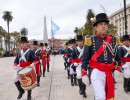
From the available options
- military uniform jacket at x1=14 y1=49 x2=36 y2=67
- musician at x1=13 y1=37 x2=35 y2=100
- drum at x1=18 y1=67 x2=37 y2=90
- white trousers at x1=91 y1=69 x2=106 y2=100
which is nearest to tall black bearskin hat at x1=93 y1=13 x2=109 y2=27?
white trousers at x1=91 y1=69 x2=106 y2=100

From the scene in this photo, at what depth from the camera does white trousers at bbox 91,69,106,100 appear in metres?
5.22

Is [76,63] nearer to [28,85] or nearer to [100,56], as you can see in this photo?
[28,85]

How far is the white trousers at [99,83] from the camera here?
5.22 m

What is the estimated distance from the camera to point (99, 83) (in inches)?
208

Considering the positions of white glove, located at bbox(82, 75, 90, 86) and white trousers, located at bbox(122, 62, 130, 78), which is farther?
white trousers, located at bbox(122, 62, 130, 78)

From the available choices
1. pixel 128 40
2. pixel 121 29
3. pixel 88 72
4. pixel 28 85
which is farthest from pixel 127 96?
pixel 121 29

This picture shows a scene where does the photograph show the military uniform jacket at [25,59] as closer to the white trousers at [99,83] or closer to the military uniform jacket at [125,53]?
the military uniform jacket at [125,53]

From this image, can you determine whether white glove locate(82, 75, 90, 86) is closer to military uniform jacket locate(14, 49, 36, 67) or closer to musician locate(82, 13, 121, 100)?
musician locate(82, 13, 121, 100)

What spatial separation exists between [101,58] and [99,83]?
52 cm

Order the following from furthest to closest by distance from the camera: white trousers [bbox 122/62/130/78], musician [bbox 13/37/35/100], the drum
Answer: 1. white trousers [bbox 122/62/130/78]
2. musician [bbox 13/37/35/100]
3. the drum

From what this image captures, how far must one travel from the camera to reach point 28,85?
820cm

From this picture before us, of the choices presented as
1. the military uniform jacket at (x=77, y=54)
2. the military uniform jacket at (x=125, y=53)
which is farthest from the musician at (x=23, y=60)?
the military uniform jacket at (x=125, y=53)

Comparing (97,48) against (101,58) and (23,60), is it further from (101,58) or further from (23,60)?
(23,60)

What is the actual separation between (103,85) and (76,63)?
4529 mm
